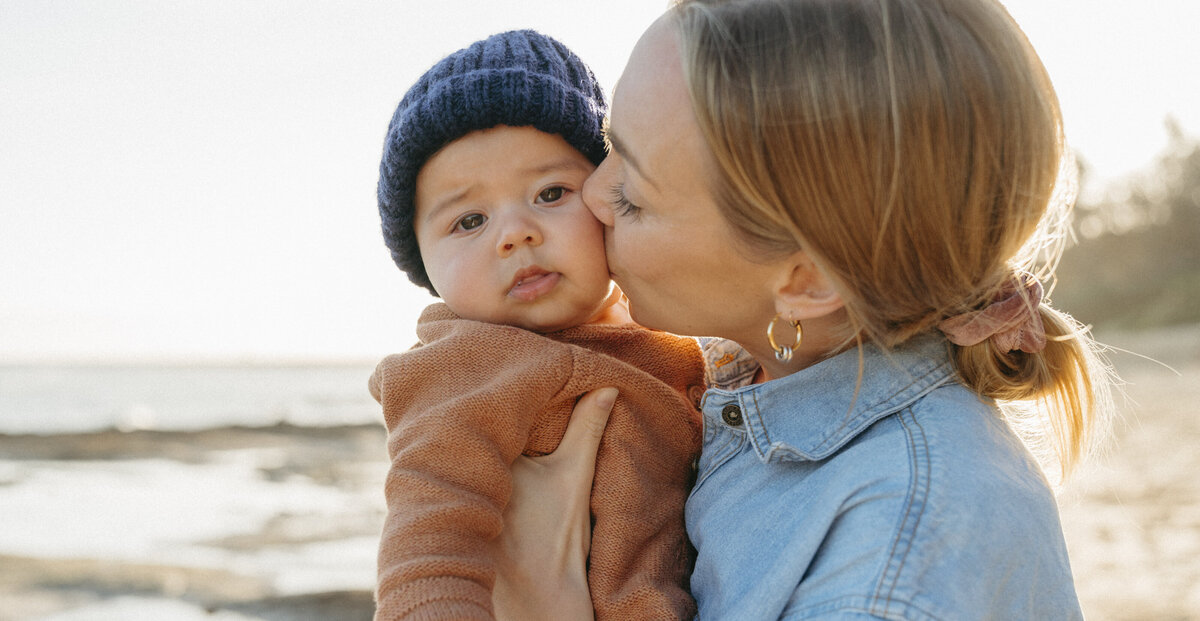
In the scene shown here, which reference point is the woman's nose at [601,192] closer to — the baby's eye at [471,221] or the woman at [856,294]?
the woman at [856,294]

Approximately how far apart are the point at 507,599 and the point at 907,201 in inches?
46.1

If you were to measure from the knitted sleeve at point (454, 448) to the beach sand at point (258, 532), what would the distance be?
1759 millimetres

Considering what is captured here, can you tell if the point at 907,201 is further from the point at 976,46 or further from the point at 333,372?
the point at 333,372

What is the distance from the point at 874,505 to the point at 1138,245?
3452 cm

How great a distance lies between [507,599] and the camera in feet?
6.18

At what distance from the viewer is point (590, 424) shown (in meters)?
1.94

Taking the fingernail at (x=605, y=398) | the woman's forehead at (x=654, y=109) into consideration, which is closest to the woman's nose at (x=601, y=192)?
the woman's forehead at (x=654, y=109)

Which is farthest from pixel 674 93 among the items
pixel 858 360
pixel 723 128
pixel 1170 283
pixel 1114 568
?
pixel 1170 283

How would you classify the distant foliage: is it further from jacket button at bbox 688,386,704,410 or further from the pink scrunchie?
→ the pink scrunchie

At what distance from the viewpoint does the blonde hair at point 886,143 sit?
59.4 inches

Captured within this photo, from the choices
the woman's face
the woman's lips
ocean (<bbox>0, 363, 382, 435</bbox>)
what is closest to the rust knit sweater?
the woman's lips

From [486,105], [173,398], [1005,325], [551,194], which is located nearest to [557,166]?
[551,194]

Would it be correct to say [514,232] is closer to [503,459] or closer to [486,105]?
[486,105]

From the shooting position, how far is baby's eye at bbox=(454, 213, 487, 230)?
218cm
